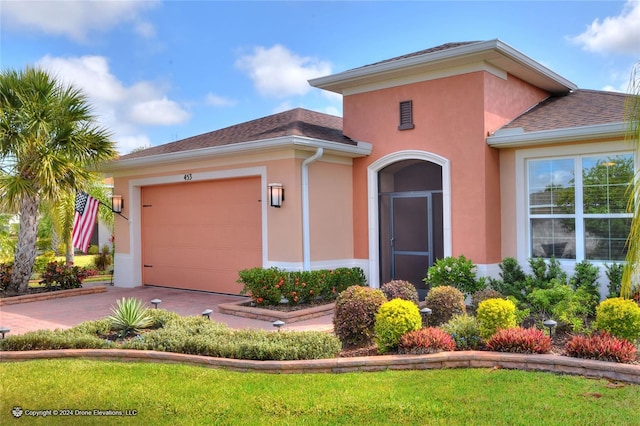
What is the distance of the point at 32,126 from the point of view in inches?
462

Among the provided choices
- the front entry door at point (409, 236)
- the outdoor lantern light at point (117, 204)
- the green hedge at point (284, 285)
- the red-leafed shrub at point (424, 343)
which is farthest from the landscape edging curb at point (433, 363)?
the outdoor lantern light at point (117, 204)

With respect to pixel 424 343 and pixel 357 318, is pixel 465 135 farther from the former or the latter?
pixel 424 343

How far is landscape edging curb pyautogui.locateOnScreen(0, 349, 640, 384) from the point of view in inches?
208

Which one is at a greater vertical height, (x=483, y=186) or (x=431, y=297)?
(x=483, y=186)

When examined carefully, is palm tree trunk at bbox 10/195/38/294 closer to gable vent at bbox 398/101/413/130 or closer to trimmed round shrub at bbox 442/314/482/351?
gable vent at bbox 398/101/413/130

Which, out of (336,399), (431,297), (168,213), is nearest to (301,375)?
(336,399)

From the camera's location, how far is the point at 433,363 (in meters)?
5.76

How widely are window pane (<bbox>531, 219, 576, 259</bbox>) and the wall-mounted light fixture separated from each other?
16.5 ft

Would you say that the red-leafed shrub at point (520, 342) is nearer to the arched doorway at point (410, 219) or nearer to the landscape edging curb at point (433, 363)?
the landscape edging curb at point (433, 363)

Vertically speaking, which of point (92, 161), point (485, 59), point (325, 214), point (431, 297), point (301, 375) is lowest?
point (301, 375)

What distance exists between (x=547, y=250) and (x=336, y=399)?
6.88 metres

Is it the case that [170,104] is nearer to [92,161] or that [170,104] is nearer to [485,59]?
[92,161]

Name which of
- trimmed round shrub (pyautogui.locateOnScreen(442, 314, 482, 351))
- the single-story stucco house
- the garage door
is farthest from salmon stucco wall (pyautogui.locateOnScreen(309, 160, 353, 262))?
trimmed round shrub (pyautogui.locateOnScreen(442, 314, 482, 351))

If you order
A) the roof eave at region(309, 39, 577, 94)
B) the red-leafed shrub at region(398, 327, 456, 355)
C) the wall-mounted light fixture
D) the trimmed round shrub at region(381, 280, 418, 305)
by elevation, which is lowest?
the red-leafed shrub at region(398, 327, 456, 355)
